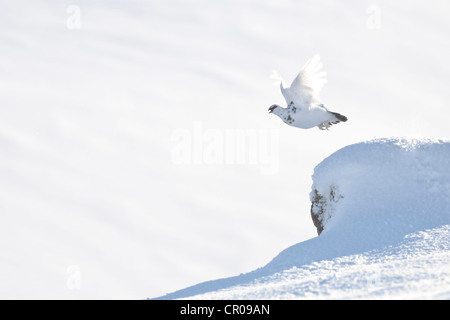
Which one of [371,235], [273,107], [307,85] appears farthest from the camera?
[273,107]

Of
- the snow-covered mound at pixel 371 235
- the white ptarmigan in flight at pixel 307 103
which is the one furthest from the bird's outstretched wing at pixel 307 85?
the snow-covered mound at pixel 371 235

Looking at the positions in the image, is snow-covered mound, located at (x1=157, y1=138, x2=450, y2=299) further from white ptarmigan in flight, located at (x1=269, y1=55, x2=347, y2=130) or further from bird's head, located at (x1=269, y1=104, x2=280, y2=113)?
bird's head, located at (x1=269, y1=104, x2=280, y2=113)

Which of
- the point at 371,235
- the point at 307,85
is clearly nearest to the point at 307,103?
the point at 307,85

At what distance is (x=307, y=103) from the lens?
62.8 feet

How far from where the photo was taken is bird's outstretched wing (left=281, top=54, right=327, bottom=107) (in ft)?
60.0

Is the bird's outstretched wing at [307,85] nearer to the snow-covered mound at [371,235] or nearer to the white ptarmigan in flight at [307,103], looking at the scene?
the white ptarmigan in flight at [307,103]

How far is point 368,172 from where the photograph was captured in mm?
16672

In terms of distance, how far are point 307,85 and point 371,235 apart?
546cm

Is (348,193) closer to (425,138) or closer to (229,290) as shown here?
(425,138)

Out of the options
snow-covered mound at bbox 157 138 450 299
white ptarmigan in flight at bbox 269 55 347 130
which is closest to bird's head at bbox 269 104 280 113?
white ptarmigan in flight at bbox 269 55 347 130

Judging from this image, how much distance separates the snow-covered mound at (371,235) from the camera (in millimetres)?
10875

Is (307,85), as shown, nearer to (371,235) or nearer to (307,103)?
(307,103)
